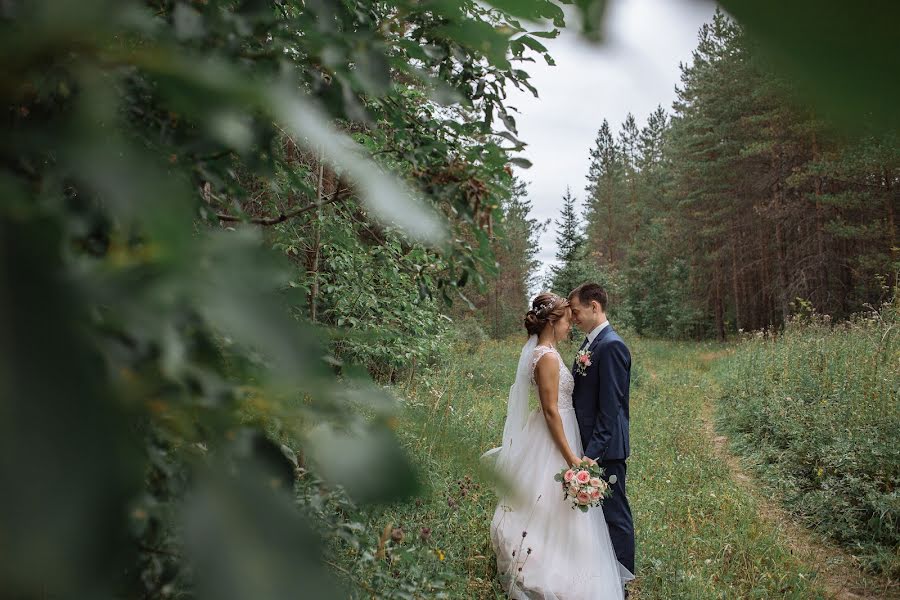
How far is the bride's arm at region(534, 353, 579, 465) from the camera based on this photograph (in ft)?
12.2

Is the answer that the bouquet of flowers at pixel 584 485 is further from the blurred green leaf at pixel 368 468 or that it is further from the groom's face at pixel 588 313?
the blurred green leaf at pixel 368 468

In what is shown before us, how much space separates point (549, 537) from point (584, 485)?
0.55 metres

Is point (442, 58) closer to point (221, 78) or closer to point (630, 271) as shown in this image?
point (221, 78)

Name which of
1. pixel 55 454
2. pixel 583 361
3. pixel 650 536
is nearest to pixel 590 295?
pixel 583 361

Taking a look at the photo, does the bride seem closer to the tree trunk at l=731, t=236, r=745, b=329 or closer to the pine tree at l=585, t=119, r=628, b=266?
the tree trunk at l=731, t=236, r=745, b=329

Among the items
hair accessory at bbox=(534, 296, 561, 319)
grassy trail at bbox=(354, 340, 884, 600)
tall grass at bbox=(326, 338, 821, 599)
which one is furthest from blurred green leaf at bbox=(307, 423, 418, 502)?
hair accessory at bbox=(534, 296, 561, 319)

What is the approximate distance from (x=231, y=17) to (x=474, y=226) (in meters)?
0.50

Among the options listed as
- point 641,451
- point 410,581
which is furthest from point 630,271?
point 410,581

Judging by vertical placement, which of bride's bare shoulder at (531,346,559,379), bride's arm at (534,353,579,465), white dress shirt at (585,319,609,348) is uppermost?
white dress shirt at (585,319,609,348)

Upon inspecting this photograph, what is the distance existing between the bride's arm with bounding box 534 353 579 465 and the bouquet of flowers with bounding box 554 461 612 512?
283 millimetres

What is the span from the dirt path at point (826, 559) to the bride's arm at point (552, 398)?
6.68ft

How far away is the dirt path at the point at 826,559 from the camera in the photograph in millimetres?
3669

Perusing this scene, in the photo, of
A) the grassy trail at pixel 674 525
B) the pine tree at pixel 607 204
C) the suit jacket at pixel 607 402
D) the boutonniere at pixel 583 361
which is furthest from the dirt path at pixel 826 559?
the pine tree at pixel 607 204

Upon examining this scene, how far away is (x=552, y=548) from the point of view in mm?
3564
